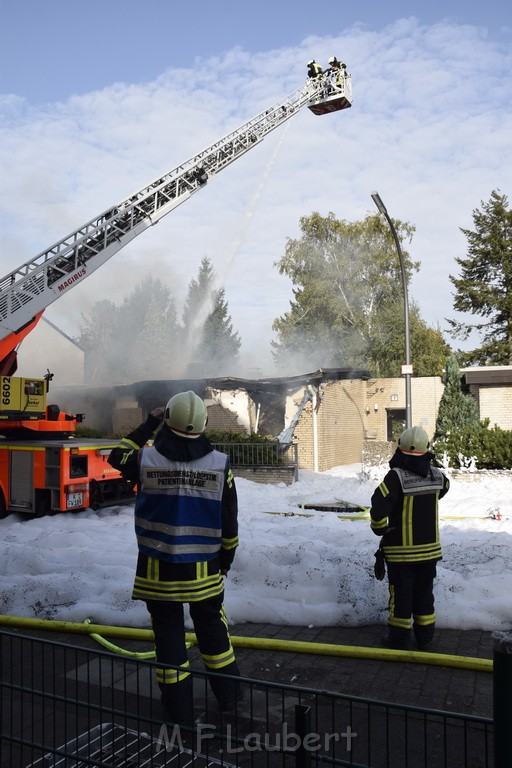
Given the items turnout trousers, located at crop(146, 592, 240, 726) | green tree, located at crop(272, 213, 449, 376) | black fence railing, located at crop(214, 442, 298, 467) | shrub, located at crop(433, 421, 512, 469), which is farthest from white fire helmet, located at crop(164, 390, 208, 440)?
green tree, located at crop(272, 213, 449, 376)

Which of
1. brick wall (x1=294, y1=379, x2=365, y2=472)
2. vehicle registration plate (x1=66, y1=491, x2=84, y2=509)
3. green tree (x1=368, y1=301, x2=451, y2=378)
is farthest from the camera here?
green tree (x1=368, y1=301, x2=451, y2=378)

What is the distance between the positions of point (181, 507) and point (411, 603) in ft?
7.02

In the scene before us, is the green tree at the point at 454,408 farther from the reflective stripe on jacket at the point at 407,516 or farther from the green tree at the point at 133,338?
the reflective stripe on jacket at the point at 407,516

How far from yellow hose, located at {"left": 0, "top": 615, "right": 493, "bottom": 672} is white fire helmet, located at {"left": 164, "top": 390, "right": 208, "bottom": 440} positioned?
1841 mm

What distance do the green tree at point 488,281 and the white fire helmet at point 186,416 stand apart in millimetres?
35065

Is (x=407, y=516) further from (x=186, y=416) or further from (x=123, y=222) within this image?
(x=123, y=222)

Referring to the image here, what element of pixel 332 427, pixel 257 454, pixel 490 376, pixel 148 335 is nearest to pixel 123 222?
pixel 257 454

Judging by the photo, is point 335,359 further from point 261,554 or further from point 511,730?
point 511,730

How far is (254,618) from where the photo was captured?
5492 mm

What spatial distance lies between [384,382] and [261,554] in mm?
19210

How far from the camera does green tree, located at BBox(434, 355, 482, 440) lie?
20344 millimetres

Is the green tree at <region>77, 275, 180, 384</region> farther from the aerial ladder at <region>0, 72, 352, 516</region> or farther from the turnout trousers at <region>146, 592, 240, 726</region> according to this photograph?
the turnout trousers at <region>146, 592, 240, 726</region>

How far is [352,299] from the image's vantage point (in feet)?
119

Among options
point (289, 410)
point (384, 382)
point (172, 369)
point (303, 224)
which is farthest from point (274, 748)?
point (303, 224)
